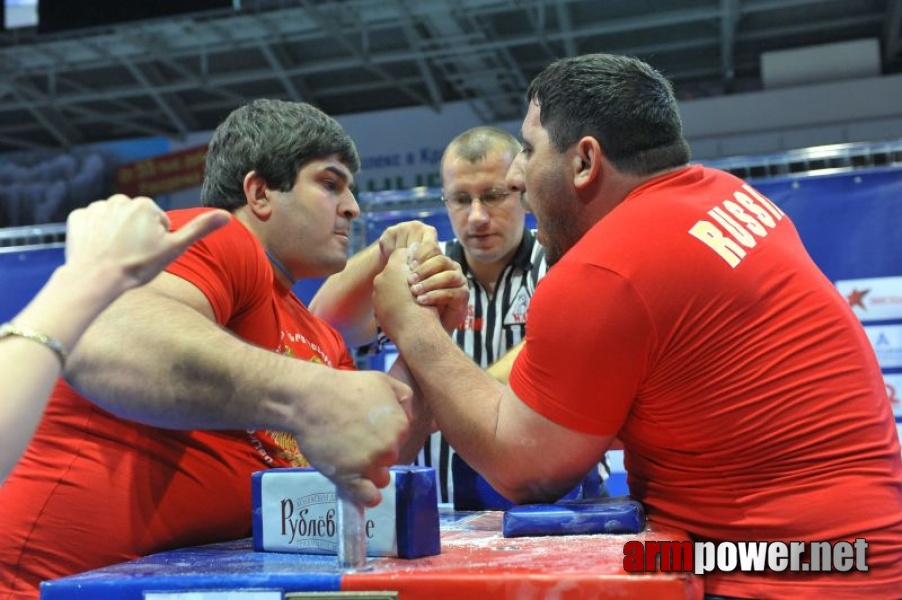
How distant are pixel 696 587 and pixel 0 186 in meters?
12.3

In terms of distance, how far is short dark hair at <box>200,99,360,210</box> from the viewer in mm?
1956

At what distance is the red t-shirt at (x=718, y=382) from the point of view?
1.27 m

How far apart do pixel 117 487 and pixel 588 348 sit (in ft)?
2.46

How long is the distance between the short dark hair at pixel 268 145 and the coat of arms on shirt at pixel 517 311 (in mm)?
1405

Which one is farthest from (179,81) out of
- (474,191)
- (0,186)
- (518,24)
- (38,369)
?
(38,369)

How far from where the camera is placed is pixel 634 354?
132 centimetres

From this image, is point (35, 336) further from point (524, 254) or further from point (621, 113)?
point (524, 254)

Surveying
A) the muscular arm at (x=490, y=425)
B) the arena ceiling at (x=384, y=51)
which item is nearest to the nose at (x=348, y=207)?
the muscular arm at (x=490, y=425)

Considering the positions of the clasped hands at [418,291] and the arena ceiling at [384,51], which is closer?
the clasped hands at [418,291]

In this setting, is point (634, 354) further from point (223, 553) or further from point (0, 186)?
point (0, 186)

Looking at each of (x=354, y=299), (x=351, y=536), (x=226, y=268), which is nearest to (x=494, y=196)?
(x=354, y=299)

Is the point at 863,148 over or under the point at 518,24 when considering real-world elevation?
under

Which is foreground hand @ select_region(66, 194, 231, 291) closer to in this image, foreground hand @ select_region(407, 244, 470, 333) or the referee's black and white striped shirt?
foreground hand @ select_region(407, 244, 470, 333)

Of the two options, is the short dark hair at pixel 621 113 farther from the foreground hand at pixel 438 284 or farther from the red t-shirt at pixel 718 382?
the foreground hand at pixel 438 284
